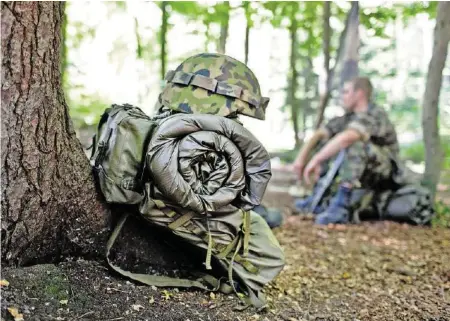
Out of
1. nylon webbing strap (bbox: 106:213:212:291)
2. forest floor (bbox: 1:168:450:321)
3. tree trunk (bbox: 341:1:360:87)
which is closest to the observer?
forest floor (bbox: 1:168:450:321)

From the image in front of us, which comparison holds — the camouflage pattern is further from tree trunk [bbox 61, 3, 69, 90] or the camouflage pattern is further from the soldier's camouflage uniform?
tree trunk [bbox 61, 3, 69, 90]

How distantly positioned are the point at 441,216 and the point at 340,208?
52.8 inches

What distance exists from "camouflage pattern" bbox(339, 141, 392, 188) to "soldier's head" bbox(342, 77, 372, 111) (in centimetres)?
54

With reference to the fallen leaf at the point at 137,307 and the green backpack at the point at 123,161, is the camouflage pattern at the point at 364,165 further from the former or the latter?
the fallen leaf at the point at 137,307

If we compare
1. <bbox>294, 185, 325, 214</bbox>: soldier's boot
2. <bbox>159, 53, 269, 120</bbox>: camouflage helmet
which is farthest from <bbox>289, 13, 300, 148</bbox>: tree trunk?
<bbox>159, 53, 269, 120</bbox>: camouflage helmet

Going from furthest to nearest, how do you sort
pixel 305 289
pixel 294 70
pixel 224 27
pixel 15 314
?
pixel 294 70, pixel 224 27, pixel 305 289, pixel 15 314

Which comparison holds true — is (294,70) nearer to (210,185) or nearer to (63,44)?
(63,44)

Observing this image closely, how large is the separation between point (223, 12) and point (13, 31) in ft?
16.2

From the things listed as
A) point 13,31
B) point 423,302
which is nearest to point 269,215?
point 423,302

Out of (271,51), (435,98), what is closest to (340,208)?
(435,98)

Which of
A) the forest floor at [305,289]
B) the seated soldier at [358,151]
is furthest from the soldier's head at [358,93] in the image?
the forest floor at [305,289]

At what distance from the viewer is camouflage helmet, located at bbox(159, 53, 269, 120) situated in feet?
9.95

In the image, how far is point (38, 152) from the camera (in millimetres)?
2525

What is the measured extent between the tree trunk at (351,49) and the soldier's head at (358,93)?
162cm
